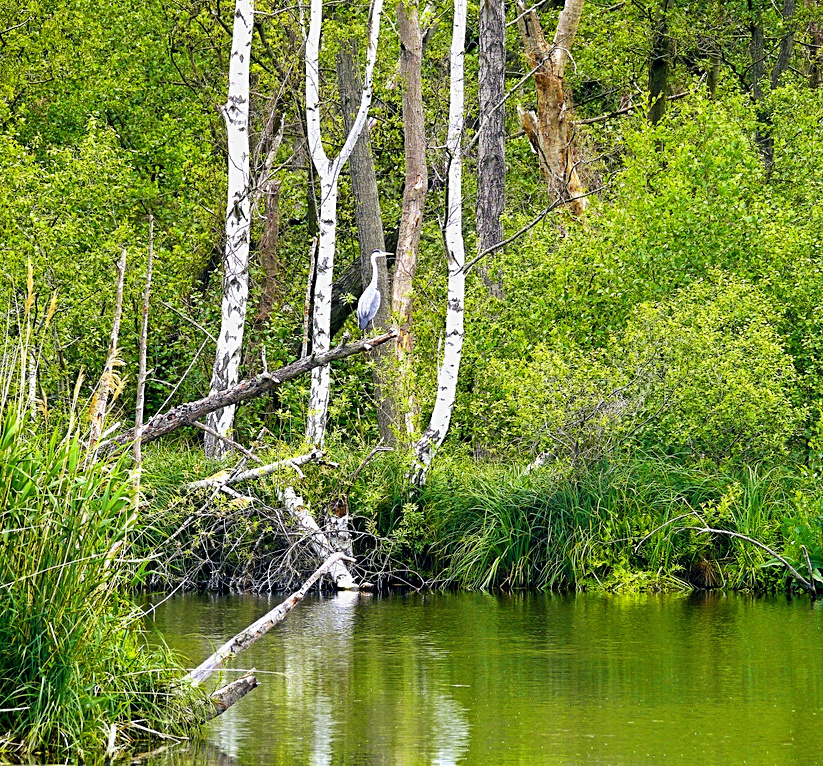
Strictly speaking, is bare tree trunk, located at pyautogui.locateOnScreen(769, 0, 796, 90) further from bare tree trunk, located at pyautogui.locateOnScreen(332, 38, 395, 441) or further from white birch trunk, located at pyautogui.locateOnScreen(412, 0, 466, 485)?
white birch trunk, located at pyautogui.locateOnScreen(412, 0, 466, 485)

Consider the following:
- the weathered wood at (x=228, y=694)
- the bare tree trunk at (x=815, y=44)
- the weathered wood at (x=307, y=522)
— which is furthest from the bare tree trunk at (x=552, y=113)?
the weathered wood at (x=228, y=694)

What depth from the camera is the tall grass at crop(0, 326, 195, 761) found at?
6.45 m

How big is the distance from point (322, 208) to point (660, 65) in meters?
10.4

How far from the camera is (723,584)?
47.5 feet

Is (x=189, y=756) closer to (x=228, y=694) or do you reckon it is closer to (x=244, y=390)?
(x=228, y=694)

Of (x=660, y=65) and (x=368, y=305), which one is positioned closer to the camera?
(x=368, y=305)

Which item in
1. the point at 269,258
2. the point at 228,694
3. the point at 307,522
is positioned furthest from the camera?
the point at 269,258

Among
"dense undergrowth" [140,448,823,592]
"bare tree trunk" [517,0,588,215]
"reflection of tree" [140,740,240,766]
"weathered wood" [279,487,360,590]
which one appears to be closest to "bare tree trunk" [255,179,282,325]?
"bare tree trunk" [517,0,588,215]

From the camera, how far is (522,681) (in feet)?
31.1

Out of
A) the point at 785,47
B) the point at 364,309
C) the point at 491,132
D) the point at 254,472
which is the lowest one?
the point at 254,472

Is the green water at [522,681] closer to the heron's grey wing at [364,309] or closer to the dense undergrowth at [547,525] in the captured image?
the dense undergrowth at [547,525]

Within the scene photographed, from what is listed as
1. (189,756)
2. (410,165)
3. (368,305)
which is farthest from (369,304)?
(189,756)

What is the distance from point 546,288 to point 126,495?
1010 centimetres

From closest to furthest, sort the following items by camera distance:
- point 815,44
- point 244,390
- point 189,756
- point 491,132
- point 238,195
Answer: point 189,756 < point 244,390 < point 238,195 < point 491,132 < point 815,44
